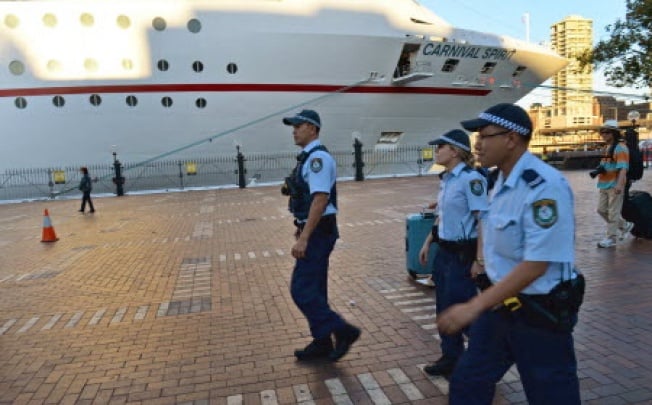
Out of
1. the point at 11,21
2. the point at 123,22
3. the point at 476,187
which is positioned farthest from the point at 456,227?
the point at 11,21

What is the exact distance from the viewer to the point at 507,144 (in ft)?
6.51

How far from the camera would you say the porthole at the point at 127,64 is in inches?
752

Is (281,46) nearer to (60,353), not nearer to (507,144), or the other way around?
(60,353)

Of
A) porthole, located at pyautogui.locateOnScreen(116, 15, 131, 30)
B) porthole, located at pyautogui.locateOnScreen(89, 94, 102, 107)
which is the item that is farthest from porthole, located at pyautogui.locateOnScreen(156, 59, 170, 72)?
porthole, located at pyautogui.locateOnScreen(89, 94, 102, 107)

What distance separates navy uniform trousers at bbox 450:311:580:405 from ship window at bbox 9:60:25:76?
70.8 feet

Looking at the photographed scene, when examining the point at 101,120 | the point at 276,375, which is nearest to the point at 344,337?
the point at 276,375

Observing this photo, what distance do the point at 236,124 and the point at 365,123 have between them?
5.67 m

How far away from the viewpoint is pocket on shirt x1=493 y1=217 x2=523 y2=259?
1909 millimetres

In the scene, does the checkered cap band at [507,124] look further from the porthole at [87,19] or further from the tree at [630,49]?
the porthole at [87,19]

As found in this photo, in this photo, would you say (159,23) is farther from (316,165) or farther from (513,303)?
(513,303)

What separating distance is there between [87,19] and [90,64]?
168 centimetres

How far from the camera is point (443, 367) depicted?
3.35m

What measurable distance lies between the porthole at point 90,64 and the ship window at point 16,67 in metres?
2.38

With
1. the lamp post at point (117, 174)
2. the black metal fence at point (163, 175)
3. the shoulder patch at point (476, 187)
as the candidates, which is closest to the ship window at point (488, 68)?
the black metal fence at point (163, 175)
